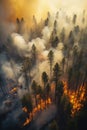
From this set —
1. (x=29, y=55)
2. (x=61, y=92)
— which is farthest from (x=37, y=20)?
(x=61, y=92)

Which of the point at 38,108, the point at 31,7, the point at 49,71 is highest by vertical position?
the point at 31,7

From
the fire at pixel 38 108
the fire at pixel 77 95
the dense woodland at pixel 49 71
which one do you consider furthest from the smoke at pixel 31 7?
the fire at pixel 38 108

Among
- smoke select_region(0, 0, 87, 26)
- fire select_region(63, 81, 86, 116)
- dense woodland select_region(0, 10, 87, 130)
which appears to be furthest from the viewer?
smoke select_region(0, 0, 87, 26)

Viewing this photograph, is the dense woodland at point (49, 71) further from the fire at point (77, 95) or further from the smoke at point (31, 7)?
the smoke at point (31, 7)

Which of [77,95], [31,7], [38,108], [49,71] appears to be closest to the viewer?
[38,108]

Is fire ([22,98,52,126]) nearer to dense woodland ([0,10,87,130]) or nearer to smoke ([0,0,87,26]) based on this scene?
dense woodland ([0,10,87,130])

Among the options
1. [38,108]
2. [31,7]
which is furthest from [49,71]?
[31,7]

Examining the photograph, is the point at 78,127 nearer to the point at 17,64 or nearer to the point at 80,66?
the point at 80,66

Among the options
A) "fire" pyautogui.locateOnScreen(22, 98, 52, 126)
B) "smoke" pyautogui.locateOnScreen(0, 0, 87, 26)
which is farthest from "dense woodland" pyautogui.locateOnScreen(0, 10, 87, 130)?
"smoke" pyautogui.locateOnScreen(0, 0, 87, 26)

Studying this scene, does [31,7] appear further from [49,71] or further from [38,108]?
[38,108]
